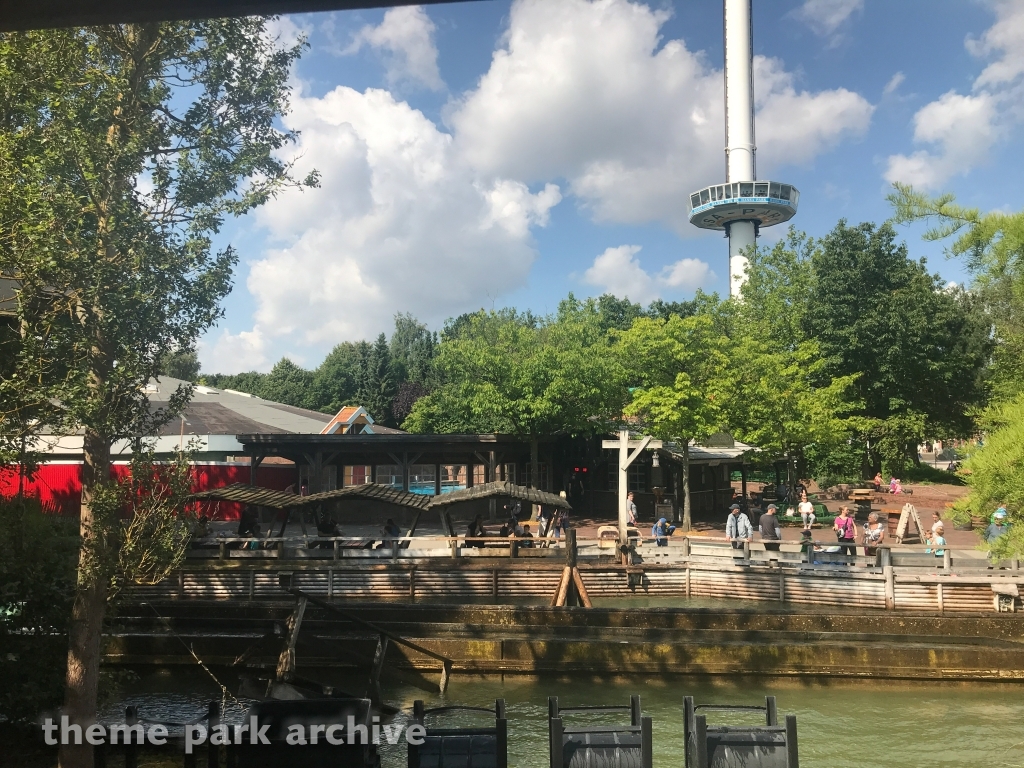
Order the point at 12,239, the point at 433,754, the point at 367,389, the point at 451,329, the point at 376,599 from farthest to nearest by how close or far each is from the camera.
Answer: the point at 451,329
the point at 367,389
the point at 376,599
the point at 12,239
the point at 433,754

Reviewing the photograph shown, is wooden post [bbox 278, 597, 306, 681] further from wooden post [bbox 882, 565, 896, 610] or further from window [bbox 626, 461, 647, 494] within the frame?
window [bbox 626, 461, 647, 494]

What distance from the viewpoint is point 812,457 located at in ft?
132

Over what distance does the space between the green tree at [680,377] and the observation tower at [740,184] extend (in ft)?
144

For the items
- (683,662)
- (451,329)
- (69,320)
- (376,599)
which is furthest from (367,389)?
(69,320)

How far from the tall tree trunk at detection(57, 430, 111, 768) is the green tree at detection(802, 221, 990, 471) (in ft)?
136

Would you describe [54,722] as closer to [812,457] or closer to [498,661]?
[498,661]

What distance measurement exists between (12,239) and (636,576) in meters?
15.4

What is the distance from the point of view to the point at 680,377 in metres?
29.7

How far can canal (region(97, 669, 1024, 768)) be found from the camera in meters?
11.1

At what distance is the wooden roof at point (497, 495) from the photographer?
67.8 ft

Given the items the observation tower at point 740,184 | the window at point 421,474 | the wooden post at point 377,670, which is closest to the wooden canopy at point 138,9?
the wooden post at point 377,670

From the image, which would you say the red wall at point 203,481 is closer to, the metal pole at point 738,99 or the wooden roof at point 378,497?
the wooden roof at point 378,497

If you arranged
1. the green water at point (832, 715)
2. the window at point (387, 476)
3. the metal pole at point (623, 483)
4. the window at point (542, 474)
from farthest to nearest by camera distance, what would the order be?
1. the window at point (387, 476)
2. the window at point (542, 474)
3. the metal pole at point (623, 483)
4. the green water at point (832, 715)

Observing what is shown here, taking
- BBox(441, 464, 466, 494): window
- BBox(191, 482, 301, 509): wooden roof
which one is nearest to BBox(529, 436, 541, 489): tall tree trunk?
BBox(191, 482, 301, 509): wooden roof
